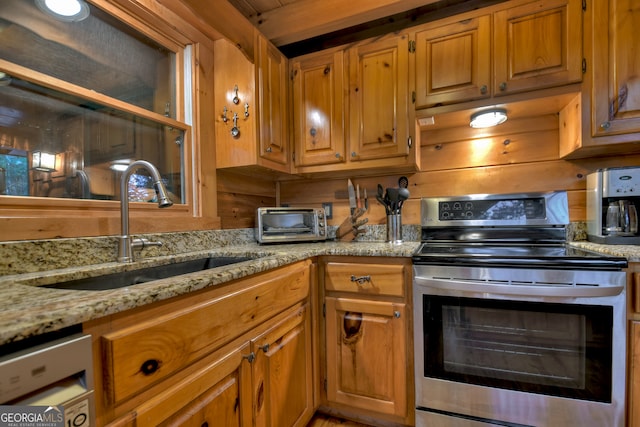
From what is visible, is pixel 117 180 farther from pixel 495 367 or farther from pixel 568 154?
pixel 568 154

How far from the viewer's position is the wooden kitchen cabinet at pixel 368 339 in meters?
1.35

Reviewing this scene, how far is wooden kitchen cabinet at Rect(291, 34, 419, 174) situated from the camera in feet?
5.39

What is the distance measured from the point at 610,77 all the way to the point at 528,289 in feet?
3.55

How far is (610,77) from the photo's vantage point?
1.32m

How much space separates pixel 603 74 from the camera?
133 centimetres

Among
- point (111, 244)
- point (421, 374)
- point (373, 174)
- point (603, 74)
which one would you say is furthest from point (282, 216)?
point (603, 74)

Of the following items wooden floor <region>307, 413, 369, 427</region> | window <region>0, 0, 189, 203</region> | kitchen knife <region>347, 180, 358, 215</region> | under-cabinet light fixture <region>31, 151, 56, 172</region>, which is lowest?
wooden floor <region>307, 413, 369, 427</region>

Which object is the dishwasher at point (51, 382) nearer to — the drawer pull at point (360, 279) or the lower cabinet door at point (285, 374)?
the lower cabinet door at point (285, 374)

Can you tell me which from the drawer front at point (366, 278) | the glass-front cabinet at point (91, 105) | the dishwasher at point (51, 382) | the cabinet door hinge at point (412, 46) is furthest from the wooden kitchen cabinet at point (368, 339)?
the cabinet door hinge at point (412, 46)

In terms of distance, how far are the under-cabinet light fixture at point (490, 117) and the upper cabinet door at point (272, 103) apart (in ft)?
3.68

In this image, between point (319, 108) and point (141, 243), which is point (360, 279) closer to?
point (141, 243)

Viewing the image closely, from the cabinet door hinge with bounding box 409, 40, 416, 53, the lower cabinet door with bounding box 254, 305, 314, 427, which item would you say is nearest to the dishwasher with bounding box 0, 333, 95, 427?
the lower cabinet door with bounding box 254, 305, 314, 427

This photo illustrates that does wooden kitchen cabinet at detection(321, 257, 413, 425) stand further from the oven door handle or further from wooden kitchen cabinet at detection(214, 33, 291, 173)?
wooden kitchen cabinet at detection(214, 33, 291, 173)

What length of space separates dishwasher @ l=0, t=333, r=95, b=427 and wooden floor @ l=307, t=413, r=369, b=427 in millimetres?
1262
